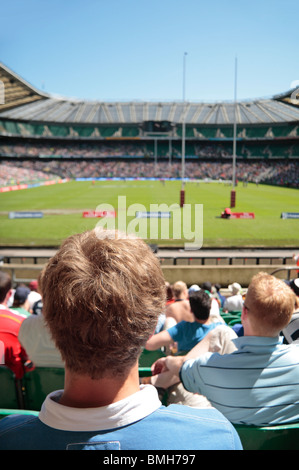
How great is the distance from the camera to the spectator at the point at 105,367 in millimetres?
1211

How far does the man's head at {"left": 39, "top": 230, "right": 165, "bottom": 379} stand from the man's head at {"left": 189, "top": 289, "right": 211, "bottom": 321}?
8.04 feet

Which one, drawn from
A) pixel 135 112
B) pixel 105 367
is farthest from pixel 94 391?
pixel 135 112

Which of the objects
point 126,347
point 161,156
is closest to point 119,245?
point 126,347

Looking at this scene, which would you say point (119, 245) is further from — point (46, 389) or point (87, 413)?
point (46, 389)

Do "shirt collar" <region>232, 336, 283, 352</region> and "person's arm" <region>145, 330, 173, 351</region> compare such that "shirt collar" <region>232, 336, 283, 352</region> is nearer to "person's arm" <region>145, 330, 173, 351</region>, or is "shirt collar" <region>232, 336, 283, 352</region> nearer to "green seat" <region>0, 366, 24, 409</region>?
"person's arm" <region>145, 330, 173, 351</region>

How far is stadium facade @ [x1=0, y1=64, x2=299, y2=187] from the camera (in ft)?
225

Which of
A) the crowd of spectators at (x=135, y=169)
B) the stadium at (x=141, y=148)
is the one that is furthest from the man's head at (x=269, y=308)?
the crowd of spectators at (x=135, y=169)

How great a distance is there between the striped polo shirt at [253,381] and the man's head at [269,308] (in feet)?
0.28

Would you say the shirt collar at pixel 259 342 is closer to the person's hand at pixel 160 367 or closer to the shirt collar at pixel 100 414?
the person's hand at pixel 160 367

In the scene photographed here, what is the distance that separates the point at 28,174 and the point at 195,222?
4602 centimetres

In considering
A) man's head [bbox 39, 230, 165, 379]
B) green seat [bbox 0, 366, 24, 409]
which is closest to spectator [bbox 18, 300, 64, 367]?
green seat [bbox 0, 366, 24, 409]

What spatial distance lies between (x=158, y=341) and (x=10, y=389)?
1331 millimetres

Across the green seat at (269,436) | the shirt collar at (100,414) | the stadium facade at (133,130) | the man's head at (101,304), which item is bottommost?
the green seat at (269,436)

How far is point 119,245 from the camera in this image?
1.34 m
